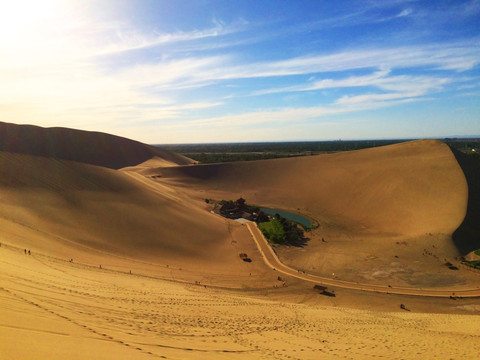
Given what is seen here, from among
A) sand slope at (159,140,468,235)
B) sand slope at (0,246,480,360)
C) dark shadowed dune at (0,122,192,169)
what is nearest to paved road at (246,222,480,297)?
sand slope at (0,246,480,360)

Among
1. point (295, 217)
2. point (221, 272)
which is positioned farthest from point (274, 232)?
point (295, 217)

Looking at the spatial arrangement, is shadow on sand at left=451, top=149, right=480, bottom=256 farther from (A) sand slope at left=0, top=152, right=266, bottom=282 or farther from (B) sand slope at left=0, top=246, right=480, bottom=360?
(A) sand slope at left=0, top=152, right=266, bottom=282

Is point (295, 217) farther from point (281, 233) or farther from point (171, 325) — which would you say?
point (171, 325)

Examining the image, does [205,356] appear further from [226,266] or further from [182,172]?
[182,172]

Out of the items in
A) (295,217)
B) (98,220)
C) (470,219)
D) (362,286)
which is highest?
(98,220)

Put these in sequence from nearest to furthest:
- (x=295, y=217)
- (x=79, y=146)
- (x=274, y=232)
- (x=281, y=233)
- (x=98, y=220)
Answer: (x=98, y=220) → (x=281, y=233) → (x=274, y=232) → (x=295, y=217) → (x=79, y=146)
